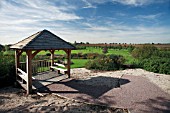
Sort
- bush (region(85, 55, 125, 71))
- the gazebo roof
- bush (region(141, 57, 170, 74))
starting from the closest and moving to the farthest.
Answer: the gazebo roof < bush (region(141, 57, 170, 74)) < bush (region(85, 55, 125, 71))

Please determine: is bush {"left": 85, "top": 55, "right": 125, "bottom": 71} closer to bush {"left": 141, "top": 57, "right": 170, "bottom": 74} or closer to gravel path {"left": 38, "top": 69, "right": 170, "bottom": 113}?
bush {"left": 141, "top": 57, "right": 170, "bottom": 74}

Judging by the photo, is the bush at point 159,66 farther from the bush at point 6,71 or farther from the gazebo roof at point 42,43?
the bush at point 6,71

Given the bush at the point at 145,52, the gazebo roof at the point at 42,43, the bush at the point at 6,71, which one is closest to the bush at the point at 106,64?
the bush at the point at 145,52

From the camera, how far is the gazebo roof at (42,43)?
24.5 ft

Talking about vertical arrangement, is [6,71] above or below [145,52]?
below

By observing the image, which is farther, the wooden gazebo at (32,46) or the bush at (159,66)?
the bush at (159,66)

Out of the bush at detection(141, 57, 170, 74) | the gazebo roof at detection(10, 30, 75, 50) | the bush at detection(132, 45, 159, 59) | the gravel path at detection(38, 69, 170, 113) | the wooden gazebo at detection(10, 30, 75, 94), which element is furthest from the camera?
the bush at detection(132, 45, 159, 59)

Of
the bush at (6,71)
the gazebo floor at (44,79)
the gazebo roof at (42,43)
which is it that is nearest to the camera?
the gazebo roof at (42,43)

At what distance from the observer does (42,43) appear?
817cm

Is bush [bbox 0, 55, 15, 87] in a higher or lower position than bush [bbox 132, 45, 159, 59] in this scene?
lower

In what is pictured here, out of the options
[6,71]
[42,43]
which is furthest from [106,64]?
[6,71]


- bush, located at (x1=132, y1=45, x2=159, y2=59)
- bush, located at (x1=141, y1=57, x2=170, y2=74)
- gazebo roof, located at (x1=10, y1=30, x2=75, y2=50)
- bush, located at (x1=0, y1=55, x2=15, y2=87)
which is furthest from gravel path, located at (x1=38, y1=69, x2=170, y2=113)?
bush, located at (x1=132, y1=45, x2=159, y2=59)

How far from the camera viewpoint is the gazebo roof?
294 inches

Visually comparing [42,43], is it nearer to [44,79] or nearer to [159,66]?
[44,79]
